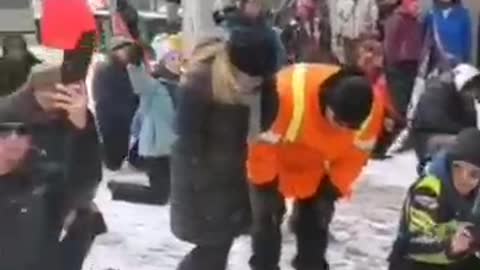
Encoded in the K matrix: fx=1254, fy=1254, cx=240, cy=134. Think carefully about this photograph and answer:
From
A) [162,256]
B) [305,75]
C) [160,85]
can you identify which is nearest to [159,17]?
[160,85]

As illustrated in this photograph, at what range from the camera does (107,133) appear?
6.46 metres

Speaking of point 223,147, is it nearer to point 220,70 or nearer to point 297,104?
point 220,70

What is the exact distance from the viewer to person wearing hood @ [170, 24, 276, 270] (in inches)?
177

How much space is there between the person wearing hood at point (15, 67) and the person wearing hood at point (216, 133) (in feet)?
2.60

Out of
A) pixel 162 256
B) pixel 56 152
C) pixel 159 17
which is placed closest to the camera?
pixel 56 152

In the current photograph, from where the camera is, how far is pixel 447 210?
4.54 metres

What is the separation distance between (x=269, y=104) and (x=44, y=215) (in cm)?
125

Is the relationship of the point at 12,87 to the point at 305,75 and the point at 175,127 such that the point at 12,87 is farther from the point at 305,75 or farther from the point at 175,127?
the point at 305,75

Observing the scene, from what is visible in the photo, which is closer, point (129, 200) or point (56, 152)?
point (56, 152)

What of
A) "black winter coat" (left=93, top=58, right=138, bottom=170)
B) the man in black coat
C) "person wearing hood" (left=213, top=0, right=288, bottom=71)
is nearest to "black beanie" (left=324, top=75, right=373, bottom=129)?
"person wearing hood" (left=213, top=0, right=288, bottom=71)

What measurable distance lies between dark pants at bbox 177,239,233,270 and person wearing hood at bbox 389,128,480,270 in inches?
27.7

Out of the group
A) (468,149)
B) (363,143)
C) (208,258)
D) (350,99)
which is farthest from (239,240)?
(468,149)

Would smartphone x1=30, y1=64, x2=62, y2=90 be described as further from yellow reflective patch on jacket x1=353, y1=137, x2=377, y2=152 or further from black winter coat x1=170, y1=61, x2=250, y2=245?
yellow reflective patch on jacket x1=353, y1=137, x2=377, y2=152

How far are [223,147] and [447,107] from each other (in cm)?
184
